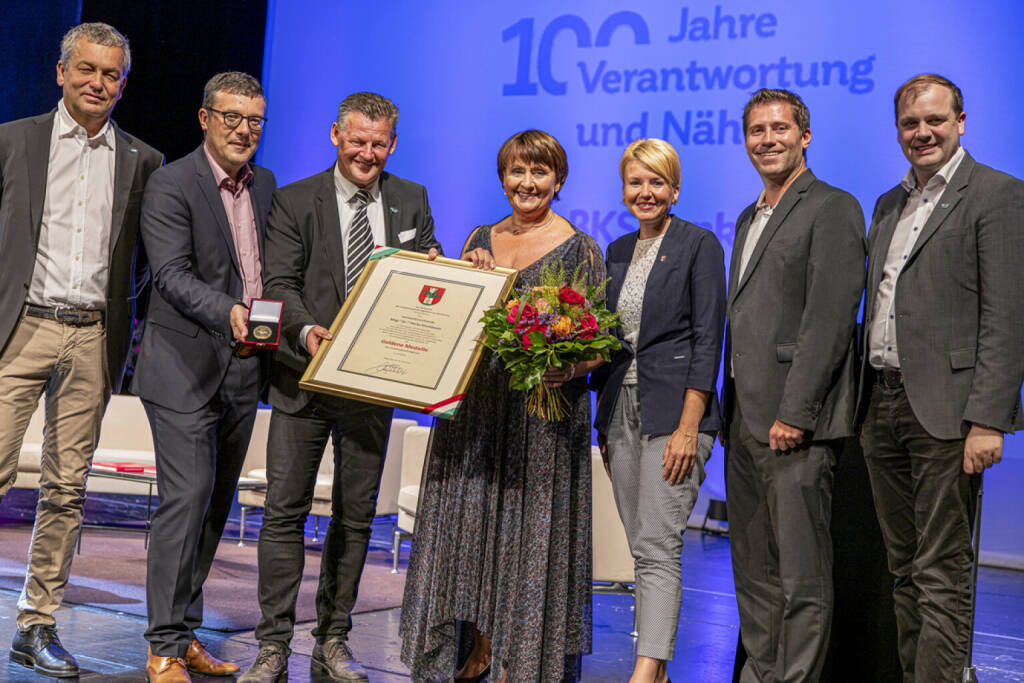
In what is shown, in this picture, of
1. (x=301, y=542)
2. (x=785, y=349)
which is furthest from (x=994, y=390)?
(x=301, y=542)

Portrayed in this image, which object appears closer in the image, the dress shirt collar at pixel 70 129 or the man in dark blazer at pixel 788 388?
the man in dark blazer at pixel 788 388

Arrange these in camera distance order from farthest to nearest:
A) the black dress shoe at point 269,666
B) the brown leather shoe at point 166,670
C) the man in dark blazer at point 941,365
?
the black dress shoe at point 269,666 < the brown leather shoe at point 166,670 < the man in dark blazer at point 941,365

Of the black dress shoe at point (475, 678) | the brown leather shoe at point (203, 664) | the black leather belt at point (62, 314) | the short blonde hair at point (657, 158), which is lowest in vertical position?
the brown leather shoe at point (203, 664)

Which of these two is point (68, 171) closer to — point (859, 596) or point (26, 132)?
point (26, 132)

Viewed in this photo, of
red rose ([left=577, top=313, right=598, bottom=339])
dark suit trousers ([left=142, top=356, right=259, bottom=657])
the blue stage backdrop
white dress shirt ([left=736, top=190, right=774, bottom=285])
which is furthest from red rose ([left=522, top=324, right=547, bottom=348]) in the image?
the blue stage backdrop

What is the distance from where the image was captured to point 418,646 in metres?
3.15

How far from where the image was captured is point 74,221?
3.25 metres

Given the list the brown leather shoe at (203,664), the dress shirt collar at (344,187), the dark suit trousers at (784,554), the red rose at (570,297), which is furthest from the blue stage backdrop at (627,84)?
the brown leather shoe at (203,664)

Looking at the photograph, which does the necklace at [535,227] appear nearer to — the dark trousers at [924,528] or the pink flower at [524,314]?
the pink flower at [524,314]

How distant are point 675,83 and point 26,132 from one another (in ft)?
16.3

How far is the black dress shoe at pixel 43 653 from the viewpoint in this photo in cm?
313

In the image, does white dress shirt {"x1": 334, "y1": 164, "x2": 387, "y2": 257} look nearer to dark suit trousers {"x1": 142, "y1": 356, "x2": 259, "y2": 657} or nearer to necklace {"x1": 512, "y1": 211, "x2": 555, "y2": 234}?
necklace {"x1": 512, "y1": 211, "x2": 555, "y2": 234}

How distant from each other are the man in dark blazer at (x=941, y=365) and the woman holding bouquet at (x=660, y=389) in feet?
1.60

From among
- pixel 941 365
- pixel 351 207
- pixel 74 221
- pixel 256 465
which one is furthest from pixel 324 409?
pixel 256 465
